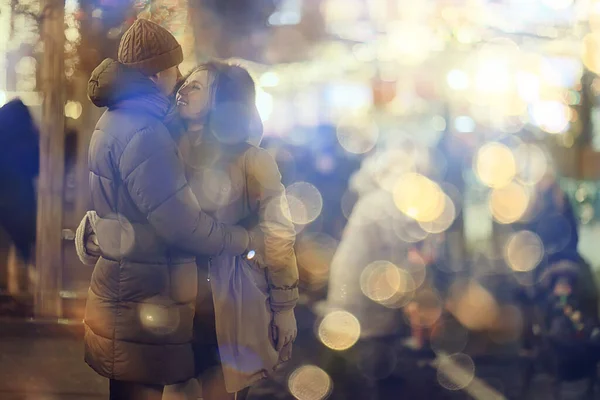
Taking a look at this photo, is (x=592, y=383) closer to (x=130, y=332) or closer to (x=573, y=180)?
(x=573, y=180)

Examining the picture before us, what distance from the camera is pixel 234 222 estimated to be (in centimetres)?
286

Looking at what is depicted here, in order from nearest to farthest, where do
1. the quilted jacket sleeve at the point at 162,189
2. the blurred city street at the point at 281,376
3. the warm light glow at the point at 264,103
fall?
the quilted jacket sleeve at the point at 162,189
the blurred city street at the point at 281,376
the warm light glow at the point at 264,103

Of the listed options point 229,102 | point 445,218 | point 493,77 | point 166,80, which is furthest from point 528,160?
point 166,80

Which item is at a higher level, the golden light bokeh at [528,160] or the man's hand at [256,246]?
the man's hand at [256,246]

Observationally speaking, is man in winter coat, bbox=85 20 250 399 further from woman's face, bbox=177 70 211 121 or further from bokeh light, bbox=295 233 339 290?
bokeh light, bbox=295 233 339 290

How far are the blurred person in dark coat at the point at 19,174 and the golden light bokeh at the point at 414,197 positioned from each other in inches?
119

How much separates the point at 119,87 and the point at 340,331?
3477 millimetres

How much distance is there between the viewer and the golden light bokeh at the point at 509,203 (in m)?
6.47

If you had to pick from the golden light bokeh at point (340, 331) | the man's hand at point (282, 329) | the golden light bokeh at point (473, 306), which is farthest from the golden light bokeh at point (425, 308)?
the man's hand at point (282, 329)

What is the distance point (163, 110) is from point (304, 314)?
4.65m

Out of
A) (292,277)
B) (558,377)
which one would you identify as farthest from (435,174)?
(292,277)

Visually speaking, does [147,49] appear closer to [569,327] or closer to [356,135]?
[569,327]

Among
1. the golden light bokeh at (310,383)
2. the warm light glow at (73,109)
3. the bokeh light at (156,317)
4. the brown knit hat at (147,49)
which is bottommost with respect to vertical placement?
the golden light bokeh at (310,383)

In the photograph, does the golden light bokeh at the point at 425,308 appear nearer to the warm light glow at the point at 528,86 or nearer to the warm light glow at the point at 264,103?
the warm light glow at the point at 264,103
